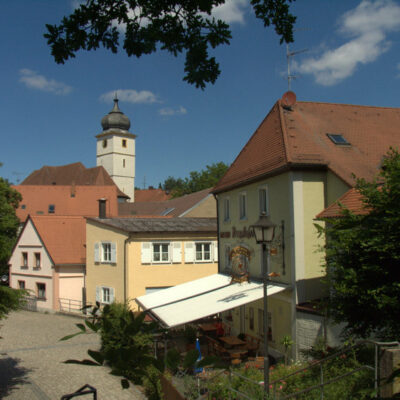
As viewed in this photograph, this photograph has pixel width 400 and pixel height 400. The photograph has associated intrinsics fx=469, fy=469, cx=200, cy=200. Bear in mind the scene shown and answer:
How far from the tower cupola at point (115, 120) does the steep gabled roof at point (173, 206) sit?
93.6 ft

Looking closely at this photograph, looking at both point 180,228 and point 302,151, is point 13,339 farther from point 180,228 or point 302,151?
point 302,151

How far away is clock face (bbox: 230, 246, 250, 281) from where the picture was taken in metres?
18.0

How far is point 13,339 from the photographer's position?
21.3 metres

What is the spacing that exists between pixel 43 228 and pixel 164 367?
33.6m

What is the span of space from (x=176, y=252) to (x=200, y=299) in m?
Answer: 9.95

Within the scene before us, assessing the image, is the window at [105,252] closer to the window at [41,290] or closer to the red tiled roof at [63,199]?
the window at [41,290]

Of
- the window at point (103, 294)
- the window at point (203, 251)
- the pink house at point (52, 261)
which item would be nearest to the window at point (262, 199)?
the window at point (203, 251)

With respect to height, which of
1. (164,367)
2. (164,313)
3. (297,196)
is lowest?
(164,313)

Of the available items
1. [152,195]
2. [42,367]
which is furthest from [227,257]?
[152,195]

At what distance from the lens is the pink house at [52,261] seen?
31.4m

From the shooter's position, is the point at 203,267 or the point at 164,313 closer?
the point at 164,313

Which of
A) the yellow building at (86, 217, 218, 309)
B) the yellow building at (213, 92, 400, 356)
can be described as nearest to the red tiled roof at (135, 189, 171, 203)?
the yellow building at (86, 217, 218, 309)

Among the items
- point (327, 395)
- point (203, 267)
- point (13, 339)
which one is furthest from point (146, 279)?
point (327, 395)

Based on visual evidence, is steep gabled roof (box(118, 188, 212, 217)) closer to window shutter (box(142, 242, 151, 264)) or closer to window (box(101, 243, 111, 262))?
window shutter (box(142, 242, 151, 264))
